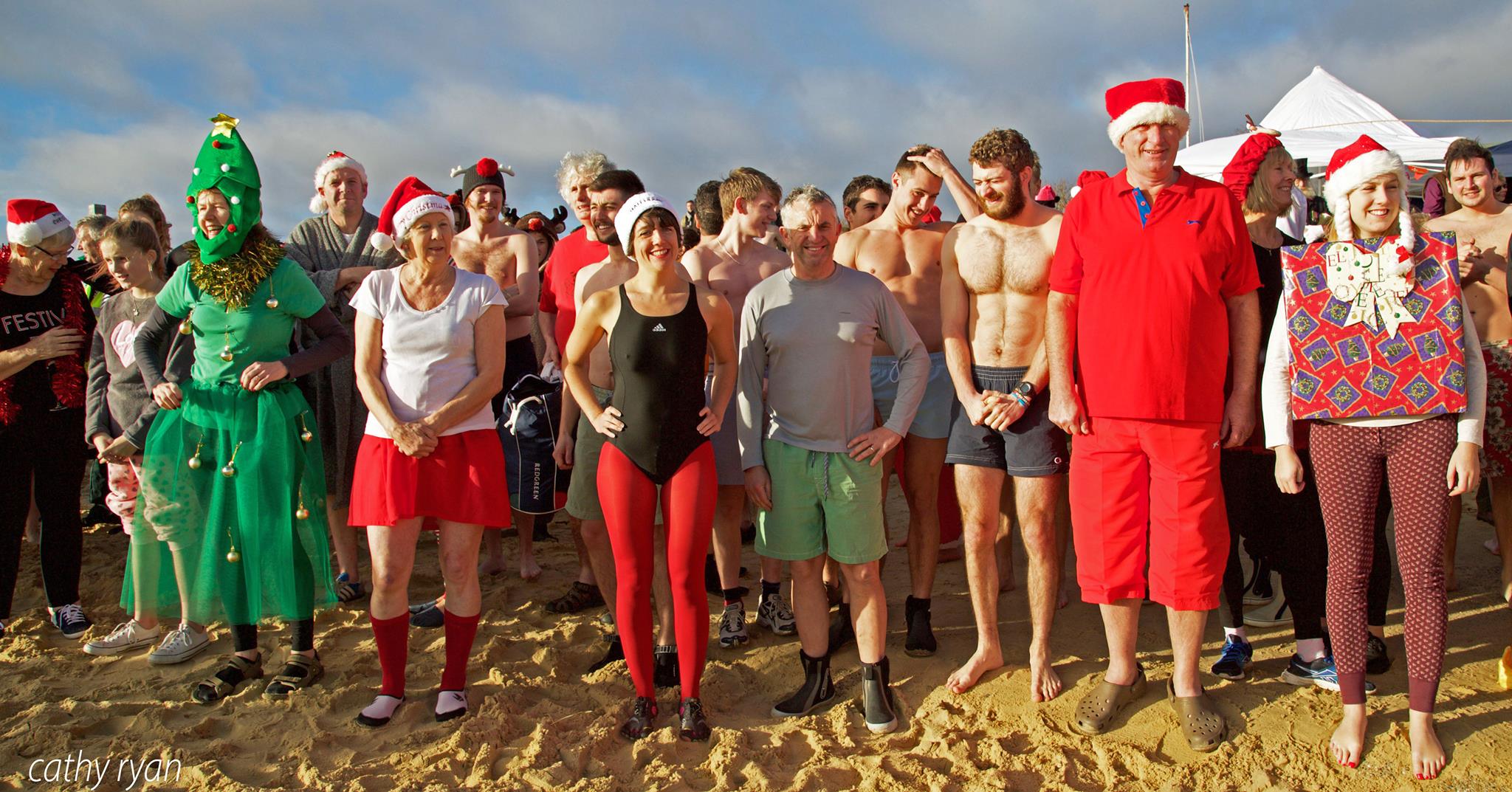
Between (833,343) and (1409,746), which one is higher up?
(833,343)

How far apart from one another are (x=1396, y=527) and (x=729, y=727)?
2577mm

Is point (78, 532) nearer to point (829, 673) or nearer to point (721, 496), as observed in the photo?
point (721, 496)

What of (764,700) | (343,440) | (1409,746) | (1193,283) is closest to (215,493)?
(343,440)

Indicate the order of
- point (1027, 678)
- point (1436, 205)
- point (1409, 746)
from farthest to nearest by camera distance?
point (1436, 205)
point (1027, 678)
point (1409, 746)

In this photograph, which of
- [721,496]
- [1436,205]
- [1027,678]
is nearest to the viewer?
[1027,678]

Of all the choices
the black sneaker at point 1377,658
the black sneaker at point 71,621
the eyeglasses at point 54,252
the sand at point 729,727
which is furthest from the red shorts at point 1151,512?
the eyeglasses at point 54,252

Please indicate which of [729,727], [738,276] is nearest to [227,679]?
[729,727]

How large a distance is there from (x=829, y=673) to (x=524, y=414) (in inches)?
78.0

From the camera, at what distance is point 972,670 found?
4082mm

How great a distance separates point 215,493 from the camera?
4172mm

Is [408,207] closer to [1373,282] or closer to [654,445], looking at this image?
[654,445]

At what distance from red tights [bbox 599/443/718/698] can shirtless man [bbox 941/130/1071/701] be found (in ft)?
3.84

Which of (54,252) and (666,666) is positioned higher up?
(54,252)

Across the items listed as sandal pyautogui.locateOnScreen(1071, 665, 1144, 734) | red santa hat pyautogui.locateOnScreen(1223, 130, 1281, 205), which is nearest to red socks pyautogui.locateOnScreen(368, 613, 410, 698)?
sandal pyautogui.locateOnScreen(1071, 665, 1144, 734)
